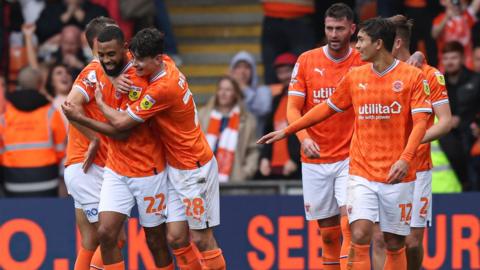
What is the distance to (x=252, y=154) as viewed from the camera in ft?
48.2

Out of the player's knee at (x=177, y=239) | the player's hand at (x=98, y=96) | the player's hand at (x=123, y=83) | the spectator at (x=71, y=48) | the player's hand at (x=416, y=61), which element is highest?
the spectator at (x=71, y=48)

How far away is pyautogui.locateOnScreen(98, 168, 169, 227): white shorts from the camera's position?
35.1 feet

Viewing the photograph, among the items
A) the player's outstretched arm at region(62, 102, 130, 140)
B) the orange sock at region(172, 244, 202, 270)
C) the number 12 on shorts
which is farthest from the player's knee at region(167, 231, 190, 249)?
the number 12 on shorts

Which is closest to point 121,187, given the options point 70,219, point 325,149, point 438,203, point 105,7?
point 325,149

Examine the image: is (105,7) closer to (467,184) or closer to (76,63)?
(76,63)

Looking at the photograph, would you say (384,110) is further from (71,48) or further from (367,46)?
(71,48)

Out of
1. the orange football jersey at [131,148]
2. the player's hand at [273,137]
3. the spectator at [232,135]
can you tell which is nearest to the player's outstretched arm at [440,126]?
the player's hand at [273,137]

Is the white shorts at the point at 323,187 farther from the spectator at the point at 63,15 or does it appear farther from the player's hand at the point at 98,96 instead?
the spectator at the point at 63,15

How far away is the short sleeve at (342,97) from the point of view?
10.7 metres

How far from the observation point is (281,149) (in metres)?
14.4

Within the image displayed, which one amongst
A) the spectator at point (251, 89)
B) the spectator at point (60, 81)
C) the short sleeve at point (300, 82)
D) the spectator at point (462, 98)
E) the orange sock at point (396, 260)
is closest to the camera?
the orange sock at point (396, 260)

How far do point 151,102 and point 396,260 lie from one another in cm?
235

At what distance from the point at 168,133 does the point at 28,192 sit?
3.84 meters

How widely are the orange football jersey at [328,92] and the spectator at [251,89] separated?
3.87 meters
